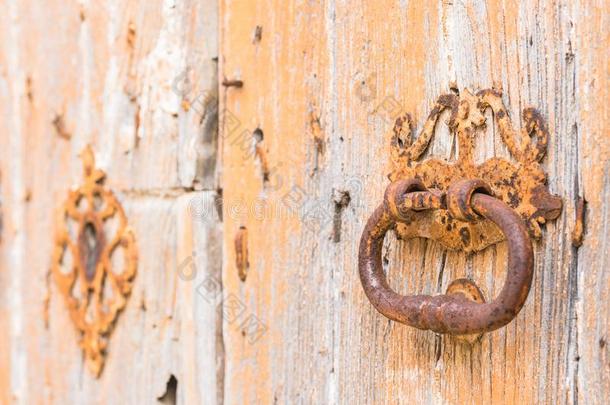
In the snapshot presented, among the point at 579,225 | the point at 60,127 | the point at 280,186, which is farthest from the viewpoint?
the point at 60,127

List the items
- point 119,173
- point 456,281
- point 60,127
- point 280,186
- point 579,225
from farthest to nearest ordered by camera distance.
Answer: point 60,127 → point 119,173 → point 280,186 → point 456,281 → point 579,225

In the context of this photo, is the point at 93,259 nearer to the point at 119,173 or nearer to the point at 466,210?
the point at 119,173

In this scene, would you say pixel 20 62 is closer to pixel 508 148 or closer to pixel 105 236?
pixel 105 236

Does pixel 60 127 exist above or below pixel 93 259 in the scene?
above

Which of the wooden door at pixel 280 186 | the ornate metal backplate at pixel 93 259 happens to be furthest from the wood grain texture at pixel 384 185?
the ornate metal backplate at pixel 93 259

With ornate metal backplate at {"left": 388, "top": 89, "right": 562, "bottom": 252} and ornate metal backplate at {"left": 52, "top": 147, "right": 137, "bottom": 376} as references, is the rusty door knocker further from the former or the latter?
ornate metal backplate at {"left": 52, "top": 147, "right": 137, "bottom": 376}

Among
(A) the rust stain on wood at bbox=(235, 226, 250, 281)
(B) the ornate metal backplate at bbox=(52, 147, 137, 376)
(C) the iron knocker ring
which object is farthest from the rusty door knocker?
(B) the ornate metal backplate at bbox=(52, 147, 137, 376)

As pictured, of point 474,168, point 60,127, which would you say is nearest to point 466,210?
point 474,168
